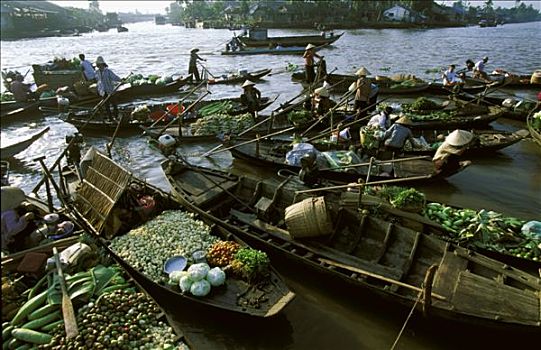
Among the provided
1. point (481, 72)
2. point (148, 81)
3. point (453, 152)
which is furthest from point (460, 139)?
point (148, 81)

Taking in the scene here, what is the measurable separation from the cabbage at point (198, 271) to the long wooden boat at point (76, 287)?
2.36 feet

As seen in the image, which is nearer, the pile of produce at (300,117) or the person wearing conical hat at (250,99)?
the pile of produce at (300,117)

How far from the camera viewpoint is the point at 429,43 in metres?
50.4

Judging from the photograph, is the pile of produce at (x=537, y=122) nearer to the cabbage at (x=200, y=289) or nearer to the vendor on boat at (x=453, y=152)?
the vendor on boat at (x=453, y=152)

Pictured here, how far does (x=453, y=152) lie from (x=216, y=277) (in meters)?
Result: 6.81

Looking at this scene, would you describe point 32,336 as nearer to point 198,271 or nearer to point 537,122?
point 198,271

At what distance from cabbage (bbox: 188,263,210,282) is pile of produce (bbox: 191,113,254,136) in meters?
9.31

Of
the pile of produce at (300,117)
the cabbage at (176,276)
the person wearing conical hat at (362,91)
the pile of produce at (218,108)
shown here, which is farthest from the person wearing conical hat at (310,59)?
the cabbage at (176,276)

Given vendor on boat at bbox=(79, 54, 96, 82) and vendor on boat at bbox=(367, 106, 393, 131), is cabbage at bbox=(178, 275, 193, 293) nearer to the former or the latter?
vendor on boat at bbox=(367, 106, 393, 131)

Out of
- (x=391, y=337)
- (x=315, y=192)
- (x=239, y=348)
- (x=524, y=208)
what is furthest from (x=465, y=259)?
(x=524, y=208)

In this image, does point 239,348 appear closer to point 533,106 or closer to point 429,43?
point 533,106

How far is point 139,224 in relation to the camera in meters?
8.47

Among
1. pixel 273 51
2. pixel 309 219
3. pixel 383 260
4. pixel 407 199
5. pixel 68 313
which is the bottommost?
pixel 383 260

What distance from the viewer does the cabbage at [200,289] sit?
6.24 metres
